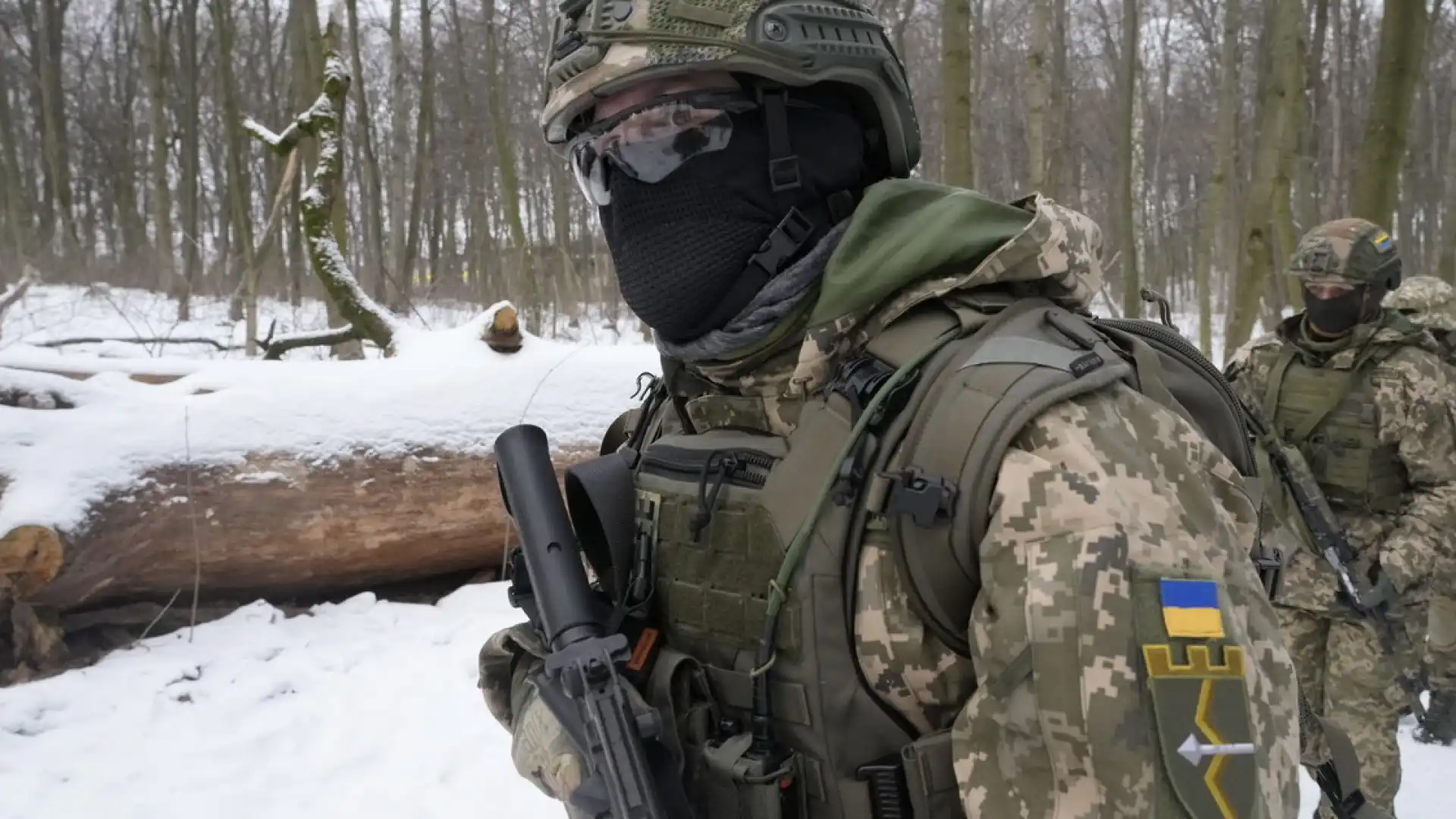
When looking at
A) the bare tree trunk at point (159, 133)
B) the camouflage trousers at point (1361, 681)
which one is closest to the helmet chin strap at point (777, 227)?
the camouflage trousers at point (1361, 681)

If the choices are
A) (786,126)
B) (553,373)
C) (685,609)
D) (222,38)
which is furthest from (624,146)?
(222,38)

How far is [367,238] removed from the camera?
87.0 feet

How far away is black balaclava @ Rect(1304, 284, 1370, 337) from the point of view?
12.8 ft

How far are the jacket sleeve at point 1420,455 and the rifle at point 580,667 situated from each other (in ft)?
11.7

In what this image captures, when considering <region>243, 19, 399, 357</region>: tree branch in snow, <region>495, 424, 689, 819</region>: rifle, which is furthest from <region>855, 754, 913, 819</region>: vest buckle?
<region>243, 19, 399, 357</region>: tree branch in snow

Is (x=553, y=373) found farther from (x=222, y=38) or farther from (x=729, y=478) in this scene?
(x=222, y=38)

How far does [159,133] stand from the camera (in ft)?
52.6

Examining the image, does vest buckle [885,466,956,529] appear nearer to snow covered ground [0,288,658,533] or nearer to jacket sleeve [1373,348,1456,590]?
jacket sleeve [1373,348,1456,590]

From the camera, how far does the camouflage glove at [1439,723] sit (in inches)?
176

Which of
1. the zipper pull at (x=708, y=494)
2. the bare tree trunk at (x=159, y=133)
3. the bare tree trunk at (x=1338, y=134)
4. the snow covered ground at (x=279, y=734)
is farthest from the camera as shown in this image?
the bare tree trunk at (x=1338, y=134)

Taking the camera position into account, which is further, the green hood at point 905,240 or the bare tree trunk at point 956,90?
the bare tree trunk at point 956,90

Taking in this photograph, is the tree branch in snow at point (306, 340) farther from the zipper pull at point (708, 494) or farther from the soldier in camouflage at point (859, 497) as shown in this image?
the zipper pull at point (708, 494)

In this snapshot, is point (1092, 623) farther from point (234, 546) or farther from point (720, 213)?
point (234, 546)

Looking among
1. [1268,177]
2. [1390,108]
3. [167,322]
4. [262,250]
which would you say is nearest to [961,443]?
[1390,108]
